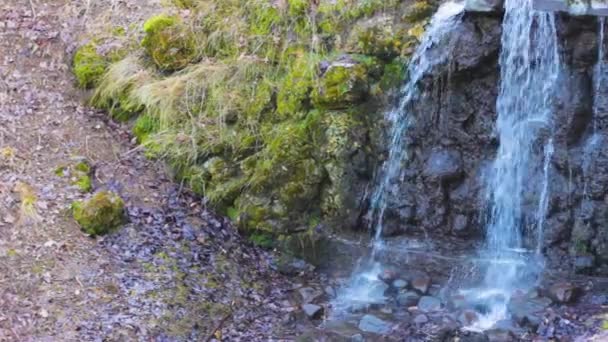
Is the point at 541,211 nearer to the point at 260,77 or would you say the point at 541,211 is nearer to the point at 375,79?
the point at 375,79

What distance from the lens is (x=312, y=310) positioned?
6.85 m

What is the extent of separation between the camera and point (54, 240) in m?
6.83

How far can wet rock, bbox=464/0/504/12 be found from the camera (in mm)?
7200

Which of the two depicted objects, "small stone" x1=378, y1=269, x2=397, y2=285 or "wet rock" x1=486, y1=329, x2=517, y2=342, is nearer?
"wet rock" x1=486, y1=329, x2=517, y2=342

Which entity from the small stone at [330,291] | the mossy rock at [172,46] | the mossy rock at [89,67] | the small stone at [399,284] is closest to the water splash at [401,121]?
the small stone at [399,284]

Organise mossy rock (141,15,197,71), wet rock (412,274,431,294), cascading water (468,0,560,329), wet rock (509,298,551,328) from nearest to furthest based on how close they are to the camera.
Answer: wet rock (509,298,551,328)
wet rock (412,274,431,294)
cascading water (468,0,560,329)
mossy rock (141,15,197,71)

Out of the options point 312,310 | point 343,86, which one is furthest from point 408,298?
point 343,86

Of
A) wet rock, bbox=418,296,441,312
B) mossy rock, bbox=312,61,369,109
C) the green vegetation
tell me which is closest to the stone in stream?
wet rock, bbox=418,296,441,312

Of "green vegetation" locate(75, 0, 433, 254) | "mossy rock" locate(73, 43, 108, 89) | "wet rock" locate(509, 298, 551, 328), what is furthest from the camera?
"mossy rock" locate(73, 43, 108, 89)

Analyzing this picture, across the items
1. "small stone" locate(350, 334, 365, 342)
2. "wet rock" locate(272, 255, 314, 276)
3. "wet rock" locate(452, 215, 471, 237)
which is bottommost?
"small stone" locate(350, 334, 365, 342)

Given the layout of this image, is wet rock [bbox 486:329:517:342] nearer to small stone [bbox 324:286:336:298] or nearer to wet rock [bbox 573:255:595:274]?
wet rock [bbox 573:255:595:274]

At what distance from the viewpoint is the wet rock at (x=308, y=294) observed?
7.09 meters

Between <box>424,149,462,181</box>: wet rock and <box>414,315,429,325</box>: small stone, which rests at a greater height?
<box>424,149,462,181</box>: wet rock

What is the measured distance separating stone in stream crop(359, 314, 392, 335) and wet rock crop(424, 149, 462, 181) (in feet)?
5.32
